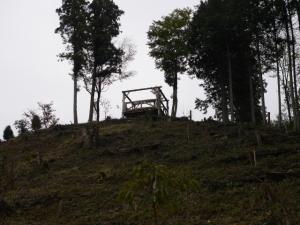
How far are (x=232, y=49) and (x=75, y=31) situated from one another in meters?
13.4

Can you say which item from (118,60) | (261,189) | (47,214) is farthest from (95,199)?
(118,60)

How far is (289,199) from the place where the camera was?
1623 cm

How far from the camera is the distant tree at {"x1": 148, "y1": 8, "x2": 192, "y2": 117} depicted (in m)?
41.9

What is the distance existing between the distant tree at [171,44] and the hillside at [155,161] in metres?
9.76

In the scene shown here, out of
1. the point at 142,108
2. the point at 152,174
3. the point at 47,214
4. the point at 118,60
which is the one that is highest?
the point at 118,60

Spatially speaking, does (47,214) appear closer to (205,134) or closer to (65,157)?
→ (65,157)

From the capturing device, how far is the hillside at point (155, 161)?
640 inches

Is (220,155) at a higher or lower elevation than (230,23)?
lower

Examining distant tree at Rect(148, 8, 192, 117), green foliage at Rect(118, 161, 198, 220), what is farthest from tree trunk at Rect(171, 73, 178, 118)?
green foliage at Rect(118, 161, 198, 220)

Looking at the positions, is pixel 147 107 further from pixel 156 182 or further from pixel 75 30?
pixel 156 182

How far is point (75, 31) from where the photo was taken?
41469 mm

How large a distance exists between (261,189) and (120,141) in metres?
13.2

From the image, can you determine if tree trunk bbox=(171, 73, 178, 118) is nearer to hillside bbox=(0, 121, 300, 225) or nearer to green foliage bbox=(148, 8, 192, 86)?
green foliage bbox=(148, 8, 192, 86)

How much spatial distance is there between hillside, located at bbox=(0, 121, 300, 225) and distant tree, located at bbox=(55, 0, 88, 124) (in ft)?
28.0
